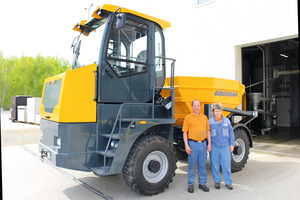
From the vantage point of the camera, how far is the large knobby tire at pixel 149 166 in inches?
147

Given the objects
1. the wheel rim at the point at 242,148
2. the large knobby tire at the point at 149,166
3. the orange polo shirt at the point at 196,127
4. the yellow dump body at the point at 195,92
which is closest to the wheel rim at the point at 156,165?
the large knobby tire at the point at 149,166

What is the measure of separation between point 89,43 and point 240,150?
13.2 ft

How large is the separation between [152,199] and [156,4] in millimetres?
10504

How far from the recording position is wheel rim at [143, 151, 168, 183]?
13.0 ft

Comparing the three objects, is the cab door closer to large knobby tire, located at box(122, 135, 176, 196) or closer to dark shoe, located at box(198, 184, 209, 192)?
large knobby tire, located at box(122, 135, 176, 196)

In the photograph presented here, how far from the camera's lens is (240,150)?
5.46 meters

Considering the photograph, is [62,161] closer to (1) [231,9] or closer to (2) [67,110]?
(2) [67,110]

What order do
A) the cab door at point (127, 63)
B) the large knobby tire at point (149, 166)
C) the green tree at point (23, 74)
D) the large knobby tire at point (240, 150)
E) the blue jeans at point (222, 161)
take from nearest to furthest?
1. the large knobby tire at point (149, 166)
2. the cab door at point (127, 63)
3. the blue jeans at point (222, 161)
4. the large knobby tire at point (240, 150)
5. the green tree at point (23, 74)

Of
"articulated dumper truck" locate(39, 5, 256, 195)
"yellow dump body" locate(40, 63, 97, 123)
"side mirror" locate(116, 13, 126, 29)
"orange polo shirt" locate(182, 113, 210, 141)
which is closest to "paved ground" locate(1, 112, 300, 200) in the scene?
"articulated dumper truck" locate(39, 5, 256, 195)

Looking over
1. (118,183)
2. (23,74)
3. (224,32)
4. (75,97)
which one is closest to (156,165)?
(118,183)

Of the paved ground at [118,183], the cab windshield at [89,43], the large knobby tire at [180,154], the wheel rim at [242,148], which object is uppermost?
the cab windshield at [89,43]

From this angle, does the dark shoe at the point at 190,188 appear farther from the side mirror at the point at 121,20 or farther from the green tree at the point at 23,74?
the green tree at the point at 23,74

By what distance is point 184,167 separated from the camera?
5871 mm

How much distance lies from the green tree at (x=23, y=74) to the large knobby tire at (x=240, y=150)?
41.6 metres
